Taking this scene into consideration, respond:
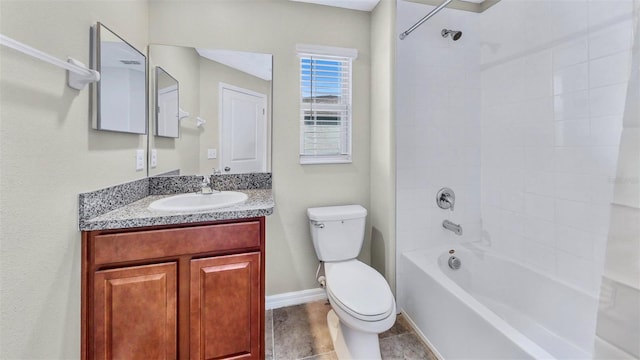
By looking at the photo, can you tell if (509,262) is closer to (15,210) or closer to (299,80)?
(299,80)

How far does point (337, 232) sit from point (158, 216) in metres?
1.11

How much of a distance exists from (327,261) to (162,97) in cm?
158

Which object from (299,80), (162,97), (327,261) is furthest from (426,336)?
(162,97)

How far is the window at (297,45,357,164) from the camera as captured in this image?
80.0 inches

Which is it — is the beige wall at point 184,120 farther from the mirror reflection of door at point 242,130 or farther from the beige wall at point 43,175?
the beige wall at point 43,175

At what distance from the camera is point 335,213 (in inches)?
74.1

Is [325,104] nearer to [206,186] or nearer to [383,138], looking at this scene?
[383,138]

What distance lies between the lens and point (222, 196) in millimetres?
1752

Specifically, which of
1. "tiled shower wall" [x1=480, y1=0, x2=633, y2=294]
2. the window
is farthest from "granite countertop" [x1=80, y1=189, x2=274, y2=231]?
"tiled shower wall" [x1=480, y1=0, x2=633, y2=294]

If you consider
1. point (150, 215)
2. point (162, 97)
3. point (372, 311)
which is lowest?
point (372, 311)

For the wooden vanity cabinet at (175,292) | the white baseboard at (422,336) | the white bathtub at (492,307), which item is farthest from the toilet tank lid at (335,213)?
the white baseboard at (422,336)

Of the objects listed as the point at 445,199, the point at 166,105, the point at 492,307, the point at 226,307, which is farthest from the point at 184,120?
the point at 492,307

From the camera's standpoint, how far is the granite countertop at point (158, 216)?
1.14 meters

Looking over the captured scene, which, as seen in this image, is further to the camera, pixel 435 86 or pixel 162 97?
pixel 435 86
